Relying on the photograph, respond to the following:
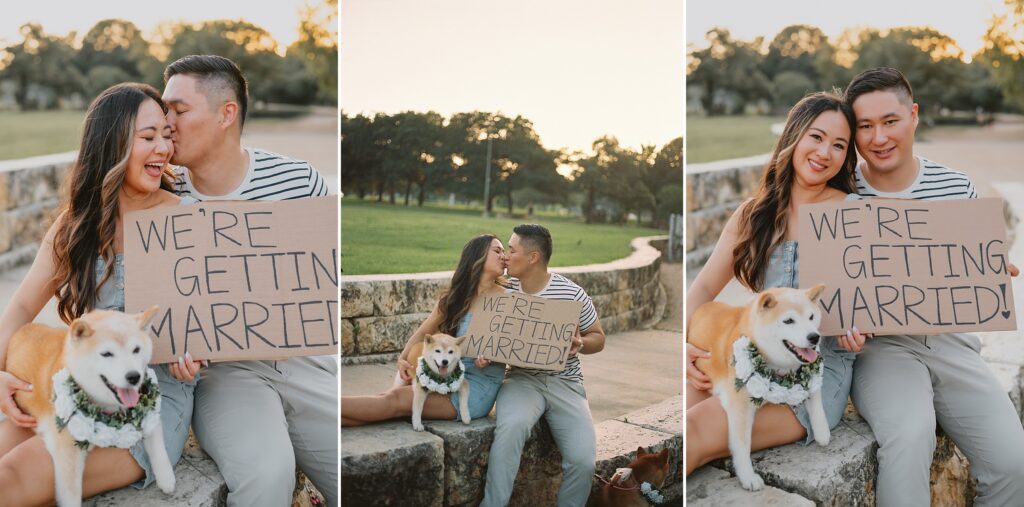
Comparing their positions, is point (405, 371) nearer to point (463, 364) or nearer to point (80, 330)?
point (463, 364)

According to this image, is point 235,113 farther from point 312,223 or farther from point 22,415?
point 22,415

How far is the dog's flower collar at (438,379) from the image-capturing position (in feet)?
9.09

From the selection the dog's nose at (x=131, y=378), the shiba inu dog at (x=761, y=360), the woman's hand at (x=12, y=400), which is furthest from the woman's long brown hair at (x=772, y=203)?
the woman's hand at (x=12, y=400)

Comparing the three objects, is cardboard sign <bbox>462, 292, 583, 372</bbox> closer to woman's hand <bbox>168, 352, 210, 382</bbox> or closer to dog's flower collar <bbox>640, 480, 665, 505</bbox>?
dog's flower collar <bbox>640, 480, 665, 505</bbox>

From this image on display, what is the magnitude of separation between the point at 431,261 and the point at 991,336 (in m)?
2.55

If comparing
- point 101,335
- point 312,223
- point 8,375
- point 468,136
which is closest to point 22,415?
point 8,375

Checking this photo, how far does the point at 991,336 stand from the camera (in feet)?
12.3

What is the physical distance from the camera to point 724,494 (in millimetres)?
2744

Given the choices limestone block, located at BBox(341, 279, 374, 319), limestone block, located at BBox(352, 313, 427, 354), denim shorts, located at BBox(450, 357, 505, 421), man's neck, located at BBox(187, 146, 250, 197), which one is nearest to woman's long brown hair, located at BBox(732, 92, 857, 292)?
denim shorts, located at BBox(450, 357, 505, 421)

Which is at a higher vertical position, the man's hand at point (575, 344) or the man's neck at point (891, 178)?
the man's neck at point (891, 178)

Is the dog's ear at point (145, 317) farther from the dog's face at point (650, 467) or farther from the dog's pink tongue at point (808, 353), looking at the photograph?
the dog's pink tongue at point (808, 353)

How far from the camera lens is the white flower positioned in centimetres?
265

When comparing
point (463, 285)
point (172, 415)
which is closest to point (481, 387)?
point (463, 285)

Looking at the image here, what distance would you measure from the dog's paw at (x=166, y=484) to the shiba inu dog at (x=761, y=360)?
169 centimetres
